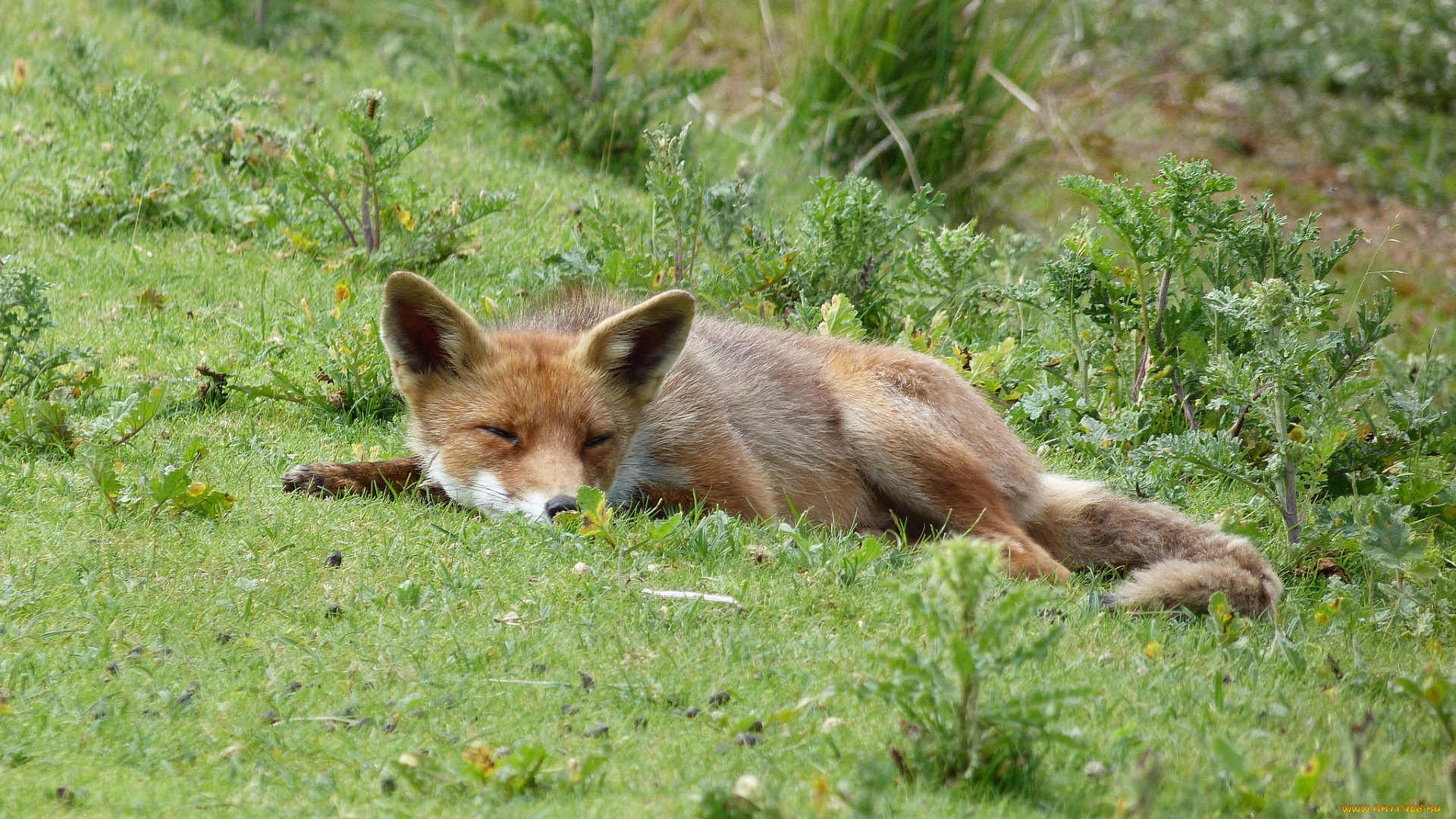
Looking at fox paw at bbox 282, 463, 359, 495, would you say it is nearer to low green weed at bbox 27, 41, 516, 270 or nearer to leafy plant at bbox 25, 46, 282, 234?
low green weed at bbox 27, 41, 516, 270

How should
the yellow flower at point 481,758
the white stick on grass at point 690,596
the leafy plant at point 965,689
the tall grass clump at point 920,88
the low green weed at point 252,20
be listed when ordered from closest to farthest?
the leafy plant at point 965,689, the yellow flower at point 481,758, the white stick on grass at point 690,596, the low green weed at point 252,20, the tall grass clump at point 920,88

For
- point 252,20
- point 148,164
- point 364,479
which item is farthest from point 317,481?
point 252,20

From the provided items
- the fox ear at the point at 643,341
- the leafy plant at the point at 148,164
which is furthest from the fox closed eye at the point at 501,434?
the leafy plant at the point at 148,164

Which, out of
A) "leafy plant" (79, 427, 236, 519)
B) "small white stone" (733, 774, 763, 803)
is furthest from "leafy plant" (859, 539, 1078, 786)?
"leafy plant" (79, 427, 236, 519)

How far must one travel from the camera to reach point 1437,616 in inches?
185

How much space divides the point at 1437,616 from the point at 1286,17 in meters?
13.8

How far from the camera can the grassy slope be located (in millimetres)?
3105

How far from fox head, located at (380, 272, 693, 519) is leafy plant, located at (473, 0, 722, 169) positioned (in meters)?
4.77

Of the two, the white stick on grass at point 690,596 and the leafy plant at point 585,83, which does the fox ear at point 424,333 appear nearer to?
the white stick on grass at point 690,596

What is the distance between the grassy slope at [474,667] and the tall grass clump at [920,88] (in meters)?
6.86

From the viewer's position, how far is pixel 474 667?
3695 mm

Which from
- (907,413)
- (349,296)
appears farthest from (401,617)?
(349,296)

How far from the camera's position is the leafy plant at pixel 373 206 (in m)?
6.98

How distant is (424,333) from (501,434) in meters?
0.60
